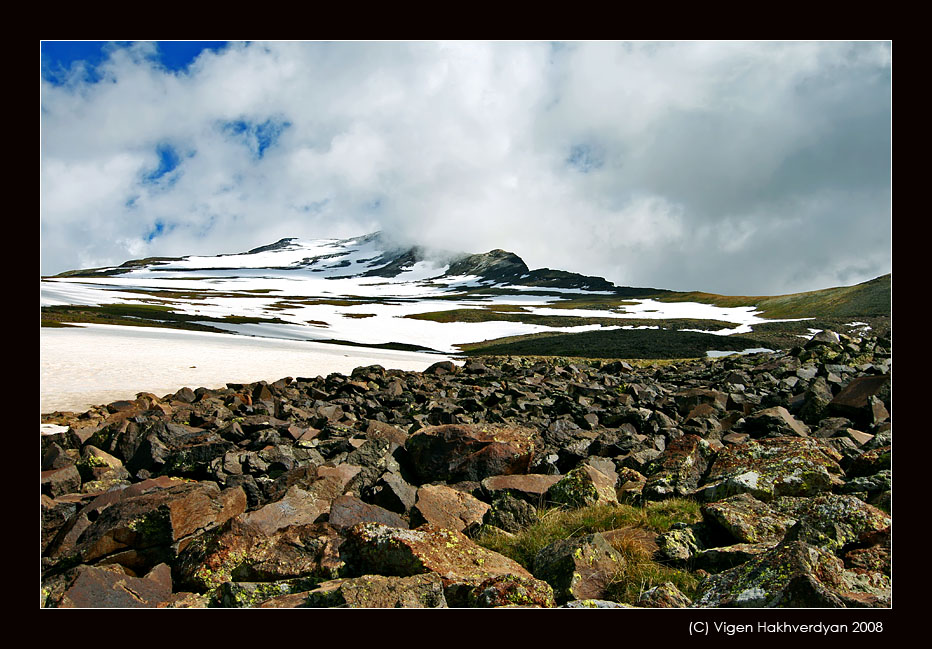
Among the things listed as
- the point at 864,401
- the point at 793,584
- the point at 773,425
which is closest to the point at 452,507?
the point at 793,584

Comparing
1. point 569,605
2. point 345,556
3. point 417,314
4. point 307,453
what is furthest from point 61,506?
point 417,314

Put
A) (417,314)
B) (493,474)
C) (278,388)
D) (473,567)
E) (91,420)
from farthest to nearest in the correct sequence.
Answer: (417,314), (278,388), (91,420), (493,474), (473,567)

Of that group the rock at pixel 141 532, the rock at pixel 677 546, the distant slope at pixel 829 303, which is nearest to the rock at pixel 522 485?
the rock at pixel 677 546

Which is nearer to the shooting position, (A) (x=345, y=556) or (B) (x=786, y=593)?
(B) (x=786, y=593)

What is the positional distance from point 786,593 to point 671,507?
273 cm

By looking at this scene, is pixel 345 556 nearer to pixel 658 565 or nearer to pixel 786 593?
pixel 658 565

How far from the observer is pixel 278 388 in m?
21.2

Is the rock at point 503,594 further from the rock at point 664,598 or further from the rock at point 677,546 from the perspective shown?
the rock at point 677,546

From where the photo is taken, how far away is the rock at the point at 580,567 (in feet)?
15.6

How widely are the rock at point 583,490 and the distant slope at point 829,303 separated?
228 feet

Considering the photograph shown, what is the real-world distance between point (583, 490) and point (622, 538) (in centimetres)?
190

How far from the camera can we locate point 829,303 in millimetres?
89938

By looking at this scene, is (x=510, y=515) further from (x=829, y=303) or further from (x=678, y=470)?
(x=829, y=303)
